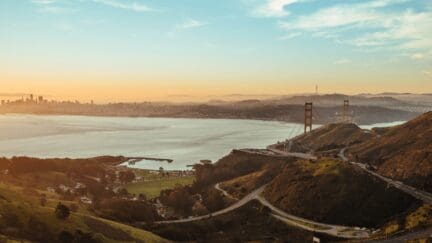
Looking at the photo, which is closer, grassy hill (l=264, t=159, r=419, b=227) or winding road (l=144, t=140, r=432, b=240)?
winding road (l=144, t=140, r=432, b=240)

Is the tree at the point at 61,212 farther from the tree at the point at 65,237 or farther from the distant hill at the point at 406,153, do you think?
the distant hill at the point at 406,153

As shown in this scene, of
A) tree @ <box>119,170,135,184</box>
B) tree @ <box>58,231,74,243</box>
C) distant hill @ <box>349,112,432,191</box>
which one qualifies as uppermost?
distant hill @ <box>349,112,432,191</box>

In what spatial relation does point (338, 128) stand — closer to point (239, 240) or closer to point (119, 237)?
point (239, 240)

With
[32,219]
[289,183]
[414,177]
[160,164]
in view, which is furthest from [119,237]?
[160,164]

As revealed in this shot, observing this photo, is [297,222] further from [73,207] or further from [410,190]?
[73,207]

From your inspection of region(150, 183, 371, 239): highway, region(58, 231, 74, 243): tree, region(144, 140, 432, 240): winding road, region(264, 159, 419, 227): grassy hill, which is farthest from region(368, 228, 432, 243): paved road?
region(58, 231, 74, 243): tree

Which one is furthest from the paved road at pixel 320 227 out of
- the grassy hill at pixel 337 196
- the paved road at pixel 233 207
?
the paved road at pixel 233 207

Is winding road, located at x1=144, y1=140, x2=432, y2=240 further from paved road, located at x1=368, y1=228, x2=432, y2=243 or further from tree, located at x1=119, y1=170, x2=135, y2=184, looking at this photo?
tree, located at x1=119, y1=170, x2=135, y2=184
